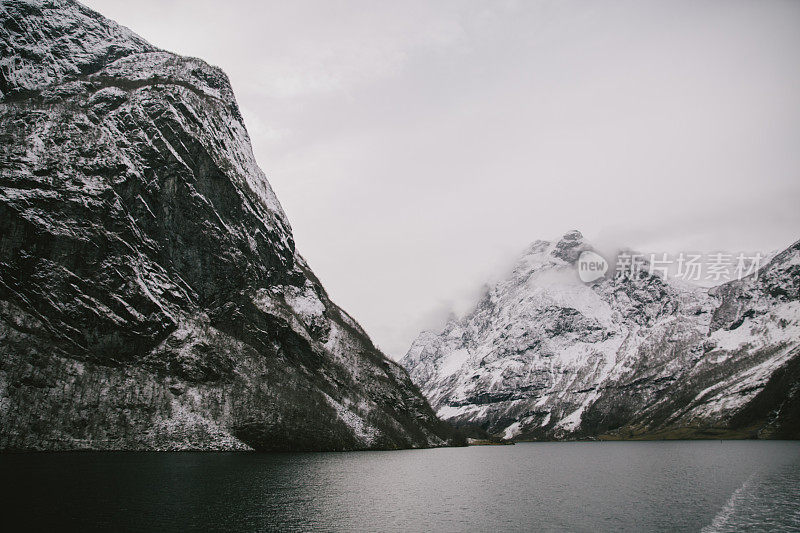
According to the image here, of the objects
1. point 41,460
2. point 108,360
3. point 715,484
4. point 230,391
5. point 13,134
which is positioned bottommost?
point 715,484

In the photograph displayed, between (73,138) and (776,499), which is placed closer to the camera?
(776,499)

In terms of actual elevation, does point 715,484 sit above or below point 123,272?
below

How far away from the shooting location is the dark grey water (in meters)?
56.5

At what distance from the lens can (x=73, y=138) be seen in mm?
198500

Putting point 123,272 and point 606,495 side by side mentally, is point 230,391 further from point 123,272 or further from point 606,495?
point 606,495

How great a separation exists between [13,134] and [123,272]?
218 feet

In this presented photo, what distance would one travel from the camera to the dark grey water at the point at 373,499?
185ft

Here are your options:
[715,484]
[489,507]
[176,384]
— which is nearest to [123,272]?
[176,384]

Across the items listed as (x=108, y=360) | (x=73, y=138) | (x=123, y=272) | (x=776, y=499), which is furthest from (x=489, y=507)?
(x=73, y=138)

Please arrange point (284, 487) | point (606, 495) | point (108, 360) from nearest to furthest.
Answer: point (606, 495) < point (284, 487) < point (108, 360)

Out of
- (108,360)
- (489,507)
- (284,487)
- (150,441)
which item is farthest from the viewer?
(108,360)

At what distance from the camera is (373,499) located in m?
76.9

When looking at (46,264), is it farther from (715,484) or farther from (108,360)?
(715,484)

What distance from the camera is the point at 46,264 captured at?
174 metres
